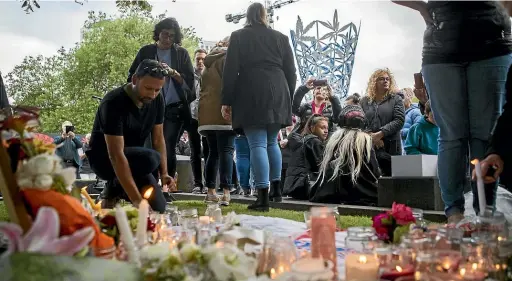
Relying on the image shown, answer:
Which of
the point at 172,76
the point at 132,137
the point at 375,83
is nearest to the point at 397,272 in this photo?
the point at 132,137

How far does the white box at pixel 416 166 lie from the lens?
565cm

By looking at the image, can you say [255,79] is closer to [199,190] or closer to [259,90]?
[259,90]

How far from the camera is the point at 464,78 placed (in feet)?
11.9

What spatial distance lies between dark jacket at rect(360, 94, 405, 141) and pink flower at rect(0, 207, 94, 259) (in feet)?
18.6

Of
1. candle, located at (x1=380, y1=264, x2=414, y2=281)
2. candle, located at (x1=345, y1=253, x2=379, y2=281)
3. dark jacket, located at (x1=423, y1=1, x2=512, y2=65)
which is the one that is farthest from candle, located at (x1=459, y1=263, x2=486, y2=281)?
dark jacket, located at (x1=423, y1=1, x2=512, y2=65)

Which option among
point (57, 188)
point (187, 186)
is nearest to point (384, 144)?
point (187, 186)

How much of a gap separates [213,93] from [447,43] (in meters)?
3.34

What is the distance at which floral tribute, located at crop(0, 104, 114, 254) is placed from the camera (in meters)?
1.54

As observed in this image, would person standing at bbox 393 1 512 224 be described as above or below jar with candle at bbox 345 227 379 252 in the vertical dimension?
above

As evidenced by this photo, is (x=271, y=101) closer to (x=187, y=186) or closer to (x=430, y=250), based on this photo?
(x=430, y=250)

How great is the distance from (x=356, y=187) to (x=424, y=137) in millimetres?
953

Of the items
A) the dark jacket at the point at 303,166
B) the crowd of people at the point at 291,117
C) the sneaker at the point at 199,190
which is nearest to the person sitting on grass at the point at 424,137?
the crowd of people at the point at 291,117

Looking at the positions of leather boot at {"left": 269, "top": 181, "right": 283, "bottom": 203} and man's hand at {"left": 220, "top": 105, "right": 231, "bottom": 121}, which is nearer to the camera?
man's hand at {"left": 220, "top": 105, "right": 231, "bottom": 121}

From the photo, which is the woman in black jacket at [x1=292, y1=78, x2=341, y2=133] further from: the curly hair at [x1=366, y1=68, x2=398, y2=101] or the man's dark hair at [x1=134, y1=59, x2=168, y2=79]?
the man's dark hair at [x1=134, y1=59, x2=168, y2=79]
